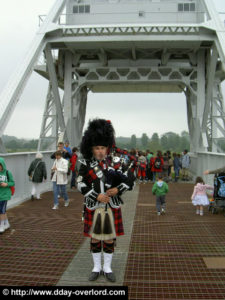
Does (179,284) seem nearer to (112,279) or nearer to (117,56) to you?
(112,279)

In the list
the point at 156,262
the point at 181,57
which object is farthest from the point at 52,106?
the point at 156,262

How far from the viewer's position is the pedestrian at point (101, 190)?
3.90 m

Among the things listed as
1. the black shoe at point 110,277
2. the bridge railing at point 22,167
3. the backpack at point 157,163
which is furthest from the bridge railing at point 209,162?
the black shoe at point 110,277

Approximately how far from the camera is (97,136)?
156 inches

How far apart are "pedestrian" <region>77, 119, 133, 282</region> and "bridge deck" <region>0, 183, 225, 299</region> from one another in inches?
16.2

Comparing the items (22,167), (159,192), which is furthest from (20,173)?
(159,192)

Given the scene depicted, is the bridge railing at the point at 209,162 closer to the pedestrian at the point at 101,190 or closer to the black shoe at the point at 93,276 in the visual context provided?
the pedestrian at the point at 101,190

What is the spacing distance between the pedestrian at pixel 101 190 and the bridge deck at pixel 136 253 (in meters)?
0.41

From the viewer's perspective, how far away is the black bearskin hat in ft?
13.1

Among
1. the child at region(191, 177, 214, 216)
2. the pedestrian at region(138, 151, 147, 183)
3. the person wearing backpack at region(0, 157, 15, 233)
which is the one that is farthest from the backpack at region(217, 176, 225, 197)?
the pedestrian at region(138, 151, 147, 183)

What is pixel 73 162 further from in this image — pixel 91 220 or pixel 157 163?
pixel 91 220

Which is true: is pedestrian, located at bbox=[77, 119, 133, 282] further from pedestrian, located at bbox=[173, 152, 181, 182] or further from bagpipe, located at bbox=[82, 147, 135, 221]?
pedestrian, located at bbox=[173, 152, 181, 182]

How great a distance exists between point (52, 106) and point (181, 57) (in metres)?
7.82

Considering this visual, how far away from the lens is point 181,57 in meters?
17.0
